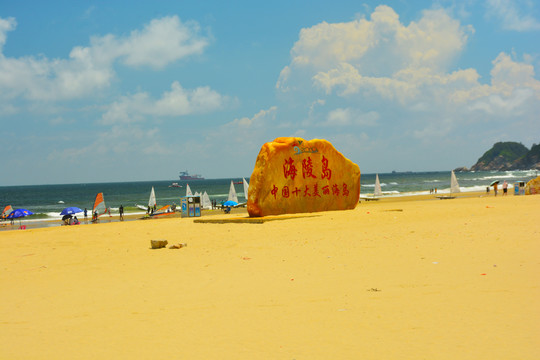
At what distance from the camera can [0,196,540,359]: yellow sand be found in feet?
15.5

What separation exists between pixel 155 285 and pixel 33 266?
4.64m

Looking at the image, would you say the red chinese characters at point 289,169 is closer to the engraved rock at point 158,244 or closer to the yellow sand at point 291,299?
the yellow sand at point 291,299

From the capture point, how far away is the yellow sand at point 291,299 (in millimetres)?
4738

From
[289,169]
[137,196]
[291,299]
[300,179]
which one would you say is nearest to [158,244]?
[291,299]

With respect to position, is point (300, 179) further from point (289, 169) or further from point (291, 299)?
point (291, 299)

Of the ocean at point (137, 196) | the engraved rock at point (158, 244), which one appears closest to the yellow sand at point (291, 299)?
the engraved rock at point (158, 244)

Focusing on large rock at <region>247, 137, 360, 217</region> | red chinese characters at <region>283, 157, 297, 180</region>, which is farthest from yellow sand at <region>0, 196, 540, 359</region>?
red chinese characters at <region>283, 157, 297, 180</region>

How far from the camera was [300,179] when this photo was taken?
65.8 feet

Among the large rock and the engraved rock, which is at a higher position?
the large rock

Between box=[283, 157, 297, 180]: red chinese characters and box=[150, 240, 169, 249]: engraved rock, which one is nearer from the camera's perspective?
box=[150, 240, 169, 249]: engraved rock

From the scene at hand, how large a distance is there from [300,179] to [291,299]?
13.7 meters

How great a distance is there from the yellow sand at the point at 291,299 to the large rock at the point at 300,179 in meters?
6.78

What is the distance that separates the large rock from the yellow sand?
6.78 m

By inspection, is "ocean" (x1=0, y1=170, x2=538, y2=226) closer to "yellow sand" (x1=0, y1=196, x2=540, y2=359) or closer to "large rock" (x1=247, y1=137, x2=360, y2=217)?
"large rock" (x1=247, y1=137, x2=360, y2=217)
